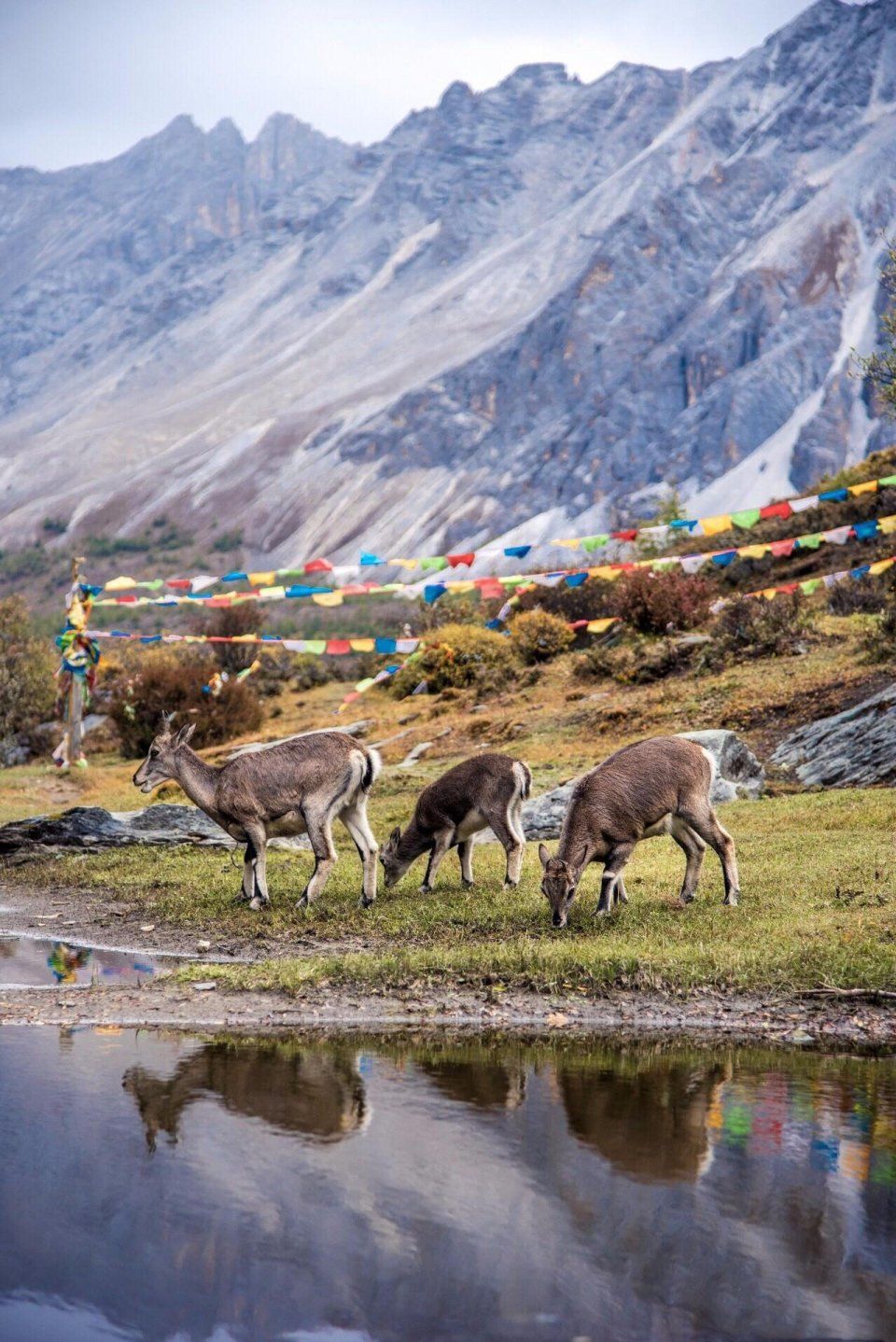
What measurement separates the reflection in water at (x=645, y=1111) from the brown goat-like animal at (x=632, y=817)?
3.03 m

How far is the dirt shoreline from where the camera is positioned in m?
9.23

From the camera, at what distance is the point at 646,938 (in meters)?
11.0

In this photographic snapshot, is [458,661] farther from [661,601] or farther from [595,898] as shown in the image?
[595,898]

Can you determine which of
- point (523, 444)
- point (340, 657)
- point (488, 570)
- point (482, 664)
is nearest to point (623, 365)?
point (523, 444)

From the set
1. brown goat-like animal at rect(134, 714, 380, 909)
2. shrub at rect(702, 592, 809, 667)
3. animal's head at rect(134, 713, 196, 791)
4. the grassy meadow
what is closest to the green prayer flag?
shrub at rect(702, 592, 809, 667)

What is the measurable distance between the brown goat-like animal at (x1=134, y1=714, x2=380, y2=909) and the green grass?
1.34 ft

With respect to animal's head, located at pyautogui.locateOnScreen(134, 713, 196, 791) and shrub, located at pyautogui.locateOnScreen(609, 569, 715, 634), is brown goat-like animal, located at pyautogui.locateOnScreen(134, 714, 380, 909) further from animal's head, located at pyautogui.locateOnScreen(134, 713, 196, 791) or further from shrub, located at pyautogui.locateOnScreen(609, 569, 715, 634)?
shrub, located at pyautogui.locateOnScreen(609, 569, 715, 634)

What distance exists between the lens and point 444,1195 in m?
6.72

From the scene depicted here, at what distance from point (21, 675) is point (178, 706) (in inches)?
293

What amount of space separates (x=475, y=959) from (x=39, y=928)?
4.94 meters

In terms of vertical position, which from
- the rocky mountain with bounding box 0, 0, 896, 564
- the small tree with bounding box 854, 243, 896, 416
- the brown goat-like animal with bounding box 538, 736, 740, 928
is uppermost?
the rocky mountain with bounding box 0, 0, 896, 564

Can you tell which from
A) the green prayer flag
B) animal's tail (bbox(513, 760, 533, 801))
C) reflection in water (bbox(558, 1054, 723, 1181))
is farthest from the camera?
the green prayer flag

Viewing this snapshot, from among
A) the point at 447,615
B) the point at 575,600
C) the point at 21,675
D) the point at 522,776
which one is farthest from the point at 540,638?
the point at 522,776

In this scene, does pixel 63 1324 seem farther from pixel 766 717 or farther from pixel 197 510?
pixel 197 510
